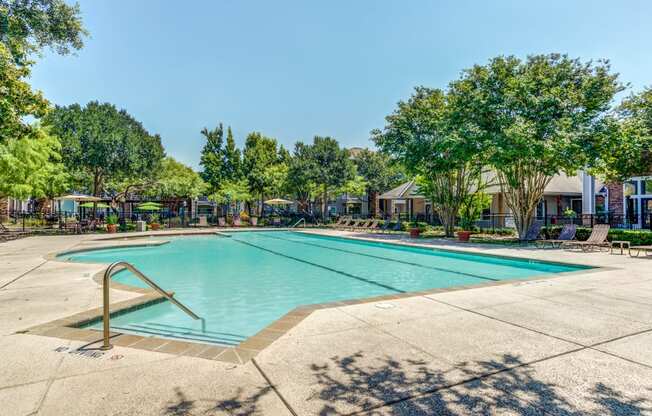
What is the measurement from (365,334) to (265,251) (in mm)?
12091

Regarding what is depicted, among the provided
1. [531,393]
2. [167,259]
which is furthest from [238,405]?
[167,259]

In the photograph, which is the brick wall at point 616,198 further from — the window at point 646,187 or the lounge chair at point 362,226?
the lounge chair at point 362,226

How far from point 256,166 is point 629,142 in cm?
2809

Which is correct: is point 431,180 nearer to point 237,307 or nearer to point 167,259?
point 167,259

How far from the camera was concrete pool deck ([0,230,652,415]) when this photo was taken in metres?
2.49

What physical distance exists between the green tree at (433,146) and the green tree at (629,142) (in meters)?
4.68

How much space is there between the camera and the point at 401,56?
17781 mm

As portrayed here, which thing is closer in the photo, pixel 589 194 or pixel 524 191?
pixel 524 191

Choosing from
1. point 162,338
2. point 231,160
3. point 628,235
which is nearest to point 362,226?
point 628,235

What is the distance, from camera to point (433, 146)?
53.6 feet

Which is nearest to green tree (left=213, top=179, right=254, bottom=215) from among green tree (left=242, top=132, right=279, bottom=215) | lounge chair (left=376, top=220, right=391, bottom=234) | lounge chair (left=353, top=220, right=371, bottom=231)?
green tree (left=242, top=132, right=279, bottom=215)

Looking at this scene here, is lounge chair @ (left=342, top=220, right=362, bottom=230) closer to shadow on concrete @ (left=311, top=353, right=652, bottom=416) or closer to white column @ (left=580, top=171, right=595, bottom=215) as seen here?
white column @ (left=580, top=171, right=595, bottom=215)

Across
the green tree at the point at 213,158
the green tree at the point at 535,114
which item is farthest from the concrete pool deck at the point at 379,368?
the green tree at the point at 213,158

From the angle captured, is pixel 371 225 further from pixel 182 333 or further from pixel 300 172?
pixel 182 333
